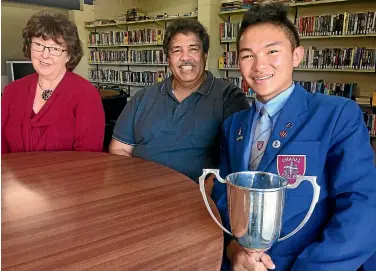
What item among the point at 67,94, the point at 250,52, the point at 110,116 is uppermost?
the point at 250,52

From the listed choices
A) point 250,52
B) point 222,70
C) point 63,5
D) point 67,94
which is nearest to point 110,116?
point 67,94

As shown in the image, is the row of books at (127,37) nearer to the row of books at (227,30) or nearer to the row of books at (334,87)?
the row of books at (227,30)

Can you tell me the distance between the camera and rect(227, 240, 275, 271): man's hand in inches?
31.3

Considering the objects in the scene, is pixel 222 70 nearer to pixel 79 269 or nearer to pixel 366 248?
pixel 366 248

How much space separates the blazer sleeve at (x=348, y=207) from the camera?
901mm

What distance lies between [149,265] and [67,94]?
1297 millimetres

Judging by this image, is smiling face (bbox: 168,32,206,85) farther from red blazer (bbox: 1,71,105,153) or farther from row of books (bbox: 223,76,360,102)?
row of books (bbox: 223,76,360,102)

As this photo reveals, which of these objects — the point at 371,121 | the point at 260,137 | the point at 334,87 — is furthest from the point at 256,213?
the point at 334,87

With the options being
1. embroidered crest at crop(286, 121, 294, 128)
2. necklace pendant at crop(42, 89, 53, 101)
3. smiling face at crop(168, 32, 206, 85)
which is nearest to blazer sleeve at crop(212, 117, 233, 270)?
embroidered crest at crop(286, 121, 294, 128)

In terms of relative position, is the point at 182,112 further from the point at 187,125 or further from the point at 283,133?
the point at 283,133

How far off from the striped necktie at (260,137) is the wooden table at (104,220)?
8.1 inches

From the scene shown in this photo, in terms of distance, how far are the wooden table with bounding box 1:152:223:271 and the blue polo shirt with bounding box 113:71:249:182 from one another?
0.33 m

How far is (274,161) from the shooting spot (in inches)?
40.0

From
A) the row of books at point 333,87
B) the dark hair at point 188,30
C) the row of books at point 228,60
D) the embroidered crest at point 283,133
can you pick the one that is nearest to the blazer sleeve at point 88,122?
the dark hair at point 188,30
